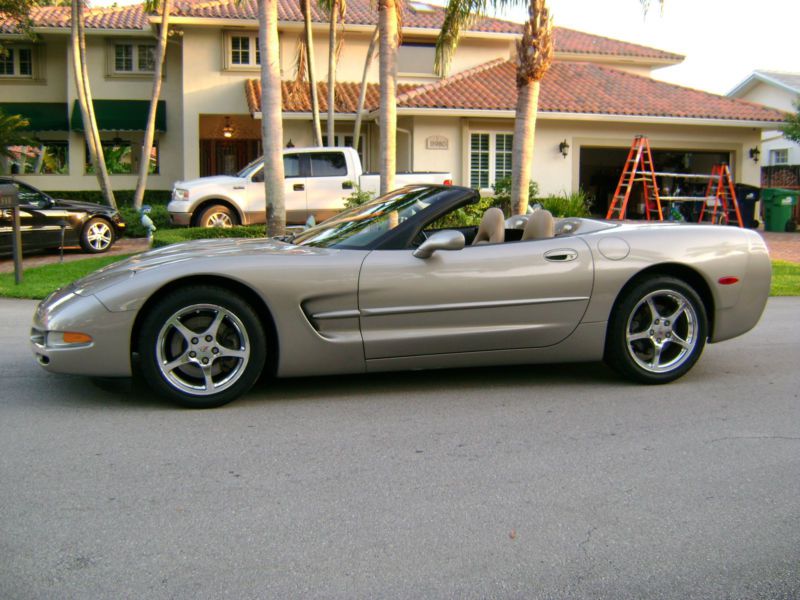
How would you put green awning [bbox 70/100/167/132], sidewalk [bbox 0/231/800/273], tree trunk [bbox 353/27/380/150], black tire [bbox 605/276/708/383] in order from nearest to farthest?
1. black tire [bbox 605/276/708/383]
2. sidewalk [bbox 0/231/800/273]
3. tree trunk [bbox 353/27/380/150]
4. green awning [bbox 70/100/167/132]

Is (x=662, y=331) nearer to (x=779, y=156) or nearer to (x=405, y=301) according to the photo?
(x=405, y=301)

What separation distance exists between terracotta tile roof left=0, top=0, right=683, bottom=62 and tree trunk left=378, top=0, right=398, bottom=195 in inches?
435

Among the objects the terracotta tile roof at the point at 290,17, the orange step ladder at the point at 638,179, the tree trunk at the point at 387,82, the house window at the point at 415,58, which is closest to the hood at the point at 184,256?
the tree trunk at the point at 387,82

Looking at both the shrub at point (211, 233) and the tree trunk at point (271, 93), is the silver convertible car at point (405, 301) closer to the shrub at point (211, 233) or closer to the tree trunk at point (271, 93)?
the tree trunk at point (271, 93)

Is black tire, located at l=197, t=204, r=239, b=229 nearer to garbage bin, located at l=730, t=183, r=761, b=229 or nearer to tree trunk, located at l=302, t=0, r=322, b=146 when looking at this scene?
tree trunk, located at l=302, t=0, r=322, b=146

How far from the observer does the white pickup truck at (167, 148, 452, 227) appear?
1742 centimetres

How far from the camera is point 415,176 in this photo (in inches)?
699

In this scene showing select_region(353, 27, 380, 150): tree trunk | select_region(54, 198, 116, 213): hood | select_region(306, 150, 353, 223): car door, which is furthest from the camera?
select_region(353, 27, 380, 150): tree trunk

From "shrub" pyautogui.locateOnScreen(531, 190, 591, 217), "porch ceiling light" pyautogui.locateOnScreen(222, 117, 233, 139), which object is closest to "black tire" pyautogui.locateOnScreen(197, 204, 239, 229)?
"shrub" pyautogui.locateOnScreen(531, 190, 591, 217)

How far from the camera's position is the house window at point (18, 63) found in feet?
92.3

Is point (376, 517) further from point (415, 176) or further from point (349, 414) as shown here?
point (415, 176)

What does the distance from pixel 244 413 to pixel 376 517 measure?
1.71 m

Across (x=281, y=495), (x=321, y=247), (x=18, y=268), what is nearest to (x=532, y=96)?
(x=18, y=268)

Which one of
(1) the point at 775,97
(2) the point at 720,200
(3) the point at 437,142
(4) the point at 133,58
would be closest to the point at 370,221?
(3) the point at 437,142
